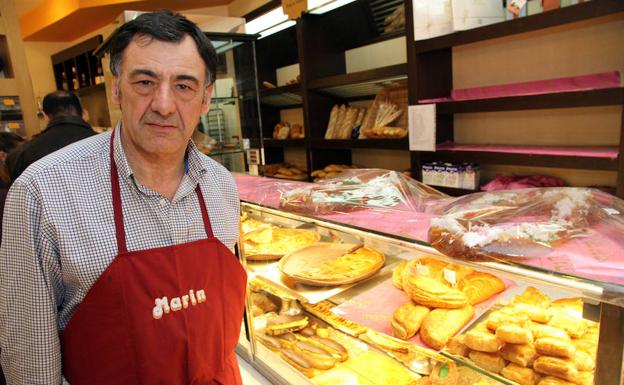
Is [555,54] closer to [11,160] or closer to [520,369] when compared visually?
[520,369]

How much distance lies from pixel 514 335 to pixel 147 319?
37.3 inches

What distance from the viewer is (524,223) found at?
1.01 meters

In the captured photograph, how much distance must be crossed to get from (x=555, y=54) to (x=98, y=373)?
2.80m

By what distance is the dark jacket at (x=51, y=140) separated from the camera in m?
3.04

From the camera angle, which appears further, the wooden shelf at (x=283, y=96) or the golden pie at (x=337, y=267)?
the wooden shelf at (x=283, y=96)

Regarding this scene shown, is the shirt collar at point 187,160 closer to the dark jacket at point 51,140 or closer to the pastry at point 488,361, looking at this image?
the pastry at point 488,361

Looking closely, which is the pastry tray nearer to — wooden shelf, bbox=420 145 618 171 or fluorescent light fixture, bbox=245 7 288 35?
wooden shelf, bbox=420 145 618 171

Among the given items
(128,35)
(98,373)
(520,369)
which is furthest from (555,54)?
(98,373)

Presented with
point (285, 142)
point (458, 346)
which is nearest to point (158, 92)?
point (458, 346)

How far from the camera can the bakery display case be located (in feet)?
3.10

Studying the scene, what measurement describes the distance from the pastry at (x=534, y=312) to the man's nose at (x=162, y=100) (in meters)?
1.11

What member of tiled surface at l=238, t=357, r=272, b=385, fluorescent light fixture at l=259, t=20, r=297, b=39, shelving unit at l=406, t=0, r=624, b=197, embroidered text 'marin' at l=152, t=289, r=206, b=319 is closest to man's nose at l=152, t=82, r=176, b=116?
embroidered text 'marin' at l=152, t=289, r=206, b=319

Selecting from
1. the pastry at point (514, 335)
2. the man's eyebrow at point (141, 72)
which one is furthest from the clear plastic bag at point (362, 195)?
the man's eyebrow at point (141, 72)

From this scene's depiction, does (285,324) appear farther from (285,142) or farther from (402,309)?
(285,142)
